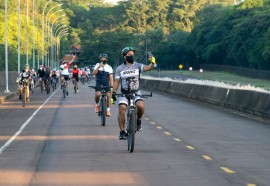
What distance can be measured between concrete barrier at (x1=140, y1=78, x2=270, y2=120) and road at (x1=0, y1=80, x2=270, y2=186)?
910 millimetres

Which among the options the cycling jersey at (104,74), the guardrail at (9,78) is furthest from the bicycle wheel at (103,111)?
the guardrail at (9,78)

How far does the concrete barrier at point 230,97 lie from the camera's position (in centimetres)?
2732

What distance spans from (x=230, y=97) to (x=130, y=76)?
53.3ft

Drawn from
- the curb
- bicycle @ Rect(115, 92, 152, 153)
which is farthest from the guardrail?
bicycle @ Rect(115, 92, 152, 153)

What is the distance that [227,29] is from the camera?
14075 cm

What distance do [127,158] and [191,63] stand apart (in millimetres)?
153434

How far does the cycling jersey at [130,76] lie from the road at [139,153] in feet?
4.05

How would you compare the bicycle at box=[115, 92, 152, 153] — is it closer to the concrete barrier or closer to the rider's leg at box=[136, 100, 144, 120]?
the rider's leg at box=[136, 100, 144, 120]

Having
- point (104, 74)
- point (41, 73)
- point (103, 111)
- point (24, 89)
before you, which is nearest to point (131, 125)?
point (103, 111)

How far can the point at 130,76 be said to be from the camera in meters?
17.2

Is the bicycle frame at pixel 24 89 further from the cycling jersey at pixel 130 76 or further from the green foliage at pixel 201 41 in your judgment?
the green foliage at pixel 201 41

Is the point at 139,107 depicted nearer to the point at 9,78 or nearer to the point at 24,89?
the point at 24,89

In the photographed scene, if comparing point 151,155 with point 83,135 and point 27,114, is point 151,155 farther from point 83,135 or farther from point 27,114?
point 27,114

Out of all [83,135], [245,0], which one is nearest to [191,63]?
[245,0]
